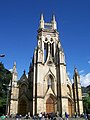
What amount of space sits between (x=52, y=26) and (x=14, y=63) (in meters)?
17.2

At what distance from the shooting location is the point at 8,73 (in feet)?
214

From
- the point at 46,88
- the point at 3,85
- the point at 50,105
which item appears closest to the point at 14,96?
the point at 46,88

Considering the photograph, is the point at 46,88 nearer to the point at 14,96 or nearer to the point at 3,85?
the point at 14,96

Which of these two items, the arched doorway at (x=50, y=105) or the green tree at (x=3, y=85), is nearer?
the arched doorway at (x=50, y=105)

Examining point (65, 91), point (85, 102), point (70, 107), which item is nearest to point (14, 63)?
point (65, 91)

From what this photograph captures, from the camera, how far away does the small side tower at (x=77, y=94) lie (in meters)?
47.1

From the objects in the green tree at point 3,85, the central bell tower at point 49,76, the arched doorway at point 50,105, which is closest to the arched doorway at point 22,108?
the central bell tower at point 49,76

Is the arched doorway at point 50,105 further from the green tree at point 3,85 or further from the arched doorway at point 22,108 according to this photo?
the green tree at point 3,85

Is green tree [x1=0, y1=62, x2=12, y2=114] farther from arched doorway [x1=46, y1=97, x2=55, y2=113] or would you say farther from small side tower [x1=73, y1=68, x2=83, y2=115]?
small side tower [x1=73, y1=68, x2=83, y2=115]

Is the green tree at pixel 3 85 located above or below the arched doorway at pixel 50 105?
above

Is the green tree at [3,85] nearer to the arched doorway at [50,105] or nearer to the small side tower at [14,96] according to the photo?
the small side tower at [14,96]

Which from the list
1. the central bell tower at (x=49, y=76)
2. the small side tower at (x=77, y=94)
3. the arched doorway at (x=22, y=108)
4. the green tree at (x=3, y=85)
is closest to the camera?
the central bell tower at (x=49, y=76)

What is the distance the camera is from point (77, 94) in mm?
48750

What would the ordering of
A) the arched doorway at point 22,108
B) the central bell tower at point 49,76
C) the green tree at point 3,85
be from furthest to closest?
the green tree at point 3,85
the arched doorway at point 22,108
the central bell tower at point 49,76
